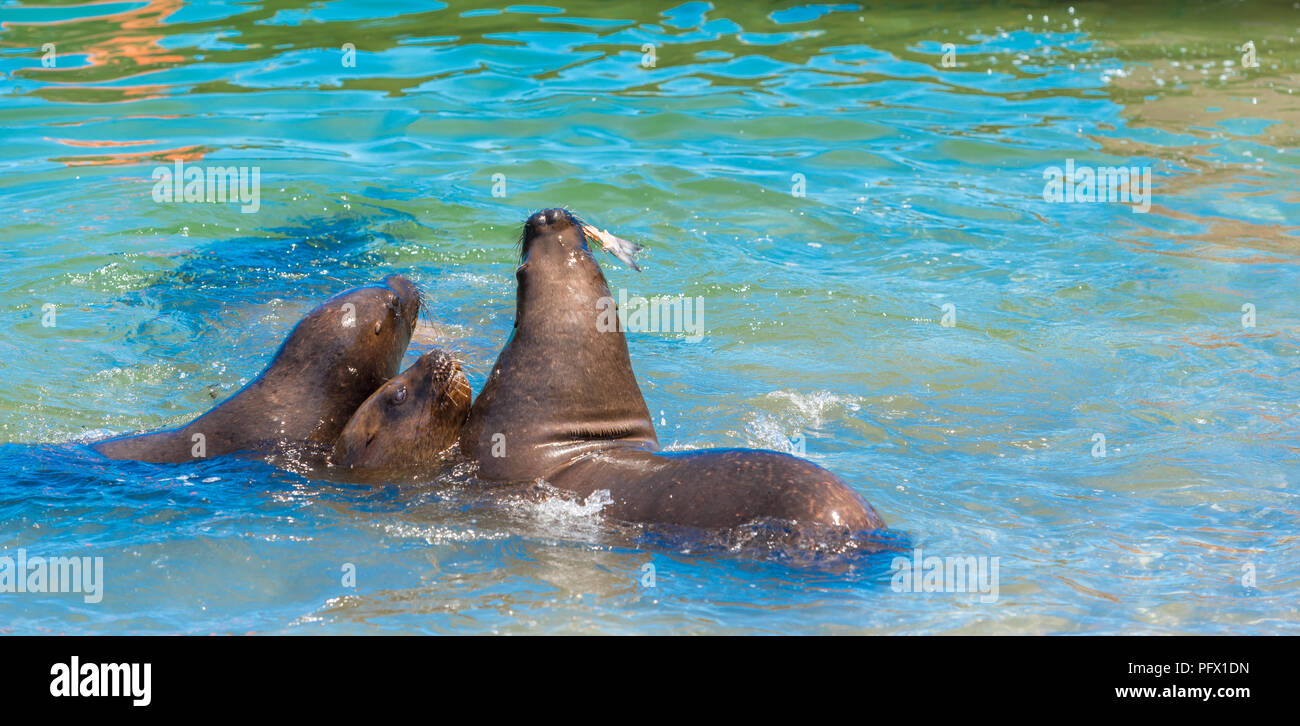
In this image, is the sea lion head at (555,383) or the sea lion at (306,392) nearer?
the sea lion head at (555,383)

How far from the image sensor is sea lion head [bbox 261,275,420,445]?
5.80m

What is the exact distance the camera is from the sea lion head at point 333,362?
228 inches

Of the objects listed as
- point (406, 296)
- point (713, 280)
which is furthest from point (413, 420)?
point (713, 280)

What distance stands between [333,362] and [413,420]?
0.67 m

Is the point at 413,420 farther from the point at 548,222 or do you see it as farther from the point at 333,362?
the point at 548,222

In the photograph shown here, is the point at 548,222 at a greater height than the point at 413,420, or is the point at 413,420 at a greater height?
the point at 548,222

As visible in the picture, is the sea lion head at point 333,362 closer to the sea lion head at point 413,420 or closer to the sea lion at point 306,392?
the sea lion at point 306,392

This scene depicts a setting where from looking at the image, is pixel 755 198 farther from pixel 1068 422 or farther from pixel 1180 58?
pixel 1180 58

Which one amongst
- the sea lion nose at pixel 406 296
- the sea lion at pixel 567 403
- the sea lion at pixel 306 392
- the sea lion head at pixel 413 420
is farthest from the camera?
the sea lion nose at pixel 406 296

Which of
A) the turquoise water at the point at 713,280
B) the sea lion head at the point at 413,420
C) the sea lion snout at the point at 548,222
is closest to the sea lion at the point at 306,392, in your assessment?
the turquoise water at the point at 713,280

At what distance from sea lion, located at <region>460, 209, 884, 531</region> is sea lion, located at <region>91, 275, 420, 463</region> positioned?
31.0 inches

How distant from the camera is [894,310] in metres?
8.34

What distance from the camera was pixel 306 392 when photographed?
5812mm
